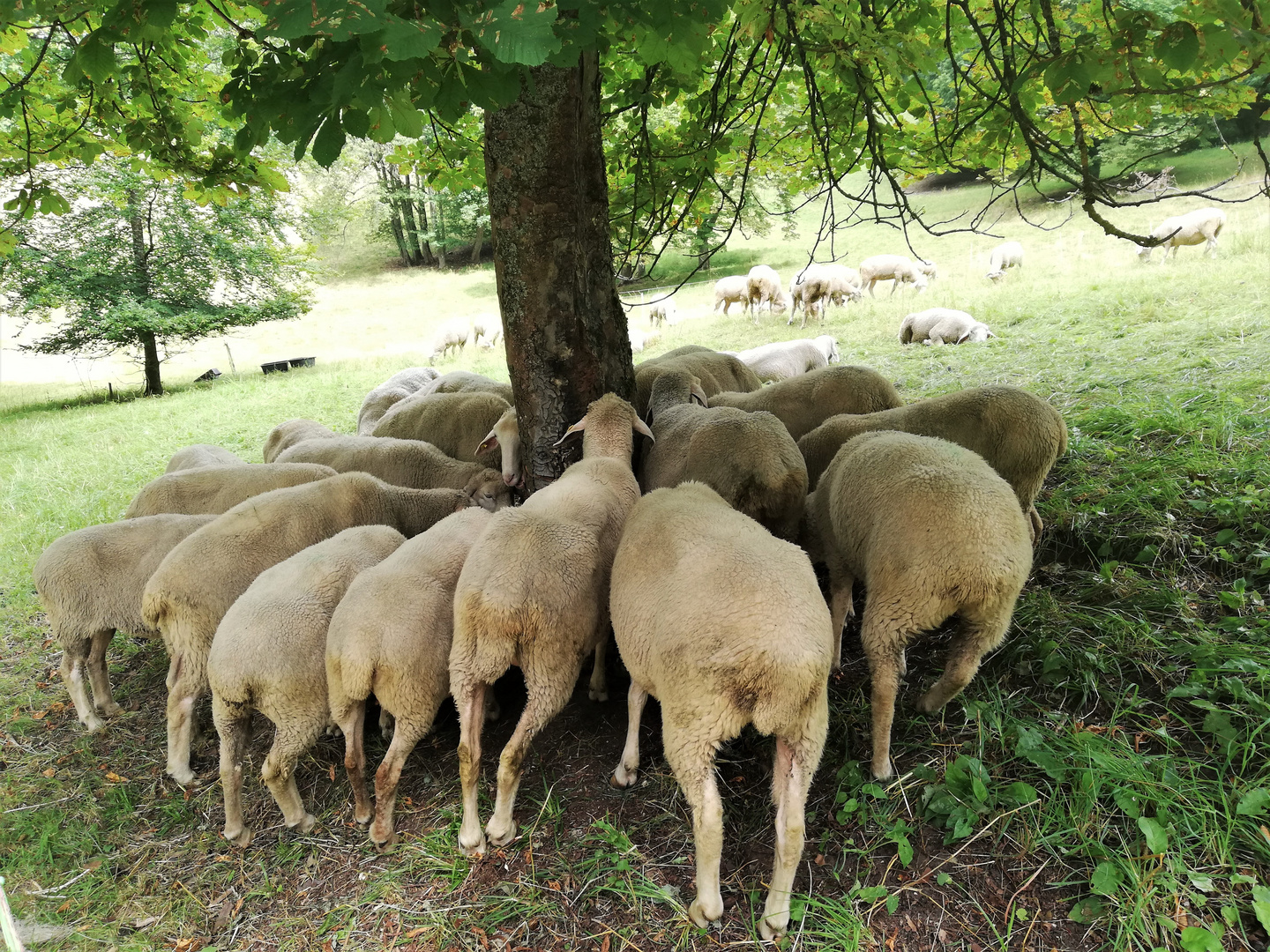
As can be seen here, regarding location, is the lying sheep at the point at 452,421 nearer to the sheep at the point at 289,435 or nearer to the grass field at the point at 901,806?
the sheep at the point at 289,435

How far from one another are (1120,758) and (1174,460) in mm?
2489

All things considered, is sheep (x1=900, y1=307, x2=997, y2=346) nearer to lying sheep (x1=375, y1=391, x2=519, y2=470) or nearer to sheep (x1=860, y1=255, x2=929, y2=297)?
lying sheep (x1=375, y1=391, x2=519, y2=470)

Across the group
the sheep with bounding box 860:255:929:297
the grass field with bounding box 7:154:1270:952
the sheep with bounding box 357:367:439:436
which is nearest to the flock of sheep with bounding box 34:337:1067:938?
the grass field with bounding box 7:154:1270:952

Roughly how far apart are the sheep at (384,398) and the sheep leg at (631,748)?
489cm

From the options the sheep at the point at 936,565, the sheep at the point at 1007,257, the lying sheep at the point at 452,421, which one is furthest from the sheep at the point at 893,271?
the sheep at the point at 936,565

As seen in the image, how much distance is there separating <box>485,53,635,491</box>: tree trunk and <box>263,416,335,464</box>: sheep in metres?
3.11

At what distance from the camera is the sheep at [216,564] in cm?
348

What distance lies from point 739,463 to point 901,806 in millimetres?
1933

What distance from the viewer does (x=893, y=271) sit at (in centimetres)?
2016

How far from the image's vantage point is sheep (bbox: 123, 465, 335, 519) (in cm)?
468

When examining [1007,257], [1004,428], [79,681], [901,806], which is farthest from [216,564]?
[1007,257]

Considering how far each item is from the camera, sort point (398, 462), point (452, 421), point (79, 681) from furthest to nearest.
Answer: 1. point (452, 421)
2. point (398, 462)
3. point (79, 681)

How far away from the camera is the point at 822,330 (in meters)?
15.2

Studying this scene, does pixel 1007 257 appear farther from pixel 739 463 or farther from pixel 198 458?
pixel 198 458
